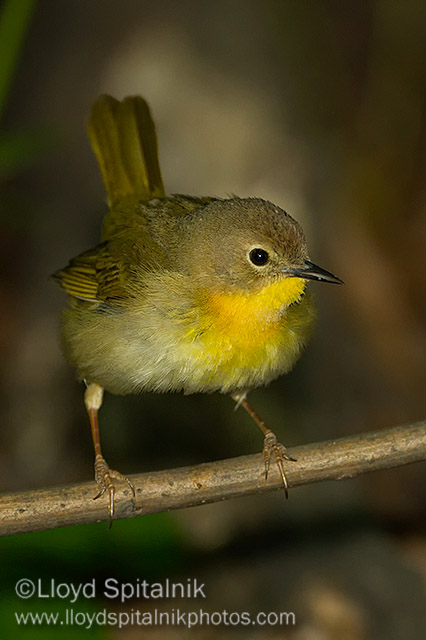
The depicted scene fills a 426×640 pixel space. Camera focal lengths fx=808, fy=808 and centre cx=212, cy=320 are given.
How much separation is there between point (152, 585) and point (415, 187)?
188 inches

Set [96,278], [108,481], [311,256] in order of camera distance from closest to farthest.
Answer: [108,481], [96,278], [311,256]

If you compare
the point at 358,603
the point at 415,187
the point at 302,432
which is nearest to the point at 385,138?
the point at 415,187

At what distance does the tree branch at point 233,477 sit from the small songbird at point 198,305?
75 mm

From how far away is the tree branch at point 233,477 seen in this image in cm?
359

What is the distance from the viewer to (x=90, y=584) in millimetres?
4762

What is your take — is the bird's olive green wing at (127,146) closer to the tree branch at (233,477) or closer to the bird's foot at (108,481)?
the bird's foot at (108,481)

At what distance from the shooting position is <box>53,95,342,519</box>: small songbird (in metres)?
3.66

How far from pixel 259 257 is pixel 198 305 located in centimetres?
36

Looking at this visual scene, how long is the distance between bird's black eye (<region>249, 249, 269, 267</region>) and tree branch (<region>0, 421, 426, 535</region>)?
88 cm

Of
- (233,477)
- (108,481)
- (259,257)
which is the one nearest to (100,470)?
(108,481)

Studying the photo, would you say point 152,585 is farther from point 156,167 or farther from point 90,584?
point 156,167

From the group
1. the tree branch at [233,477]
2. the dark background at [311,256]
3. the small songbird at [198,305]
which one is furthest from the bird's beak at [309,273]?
the dark background at [311,256]

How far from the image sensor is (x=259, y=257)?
363 centimetres

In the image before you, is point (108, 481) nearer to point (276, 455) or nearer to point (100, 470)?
point (100, 470)
